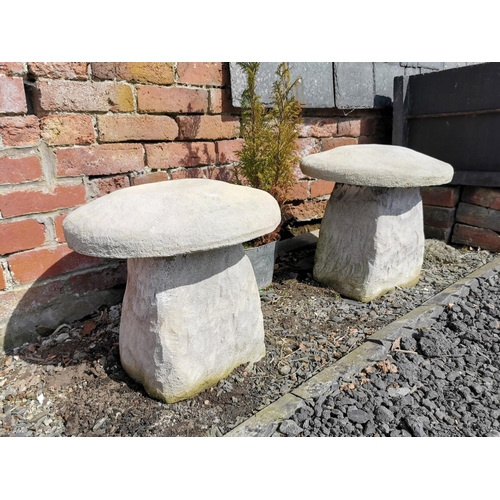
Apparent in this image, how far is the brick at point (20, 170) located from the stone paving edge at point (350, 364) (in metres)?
1.55

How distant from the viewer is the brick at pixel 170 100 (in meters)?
2.38

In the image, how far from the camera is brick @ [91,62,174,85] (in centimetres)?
220

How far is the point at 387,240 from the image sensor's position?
2.46 metres

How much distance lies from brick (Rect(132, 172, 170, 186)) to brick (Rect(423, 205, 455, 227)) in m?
2.37

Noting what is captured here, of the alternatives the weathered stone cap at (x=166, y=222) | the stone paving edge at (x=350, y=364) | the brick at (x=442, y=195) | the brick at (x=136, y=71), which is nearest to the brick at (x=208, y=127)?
the brick at (x=136, y=71)

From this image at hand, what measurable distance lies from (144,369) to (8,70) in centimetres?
152

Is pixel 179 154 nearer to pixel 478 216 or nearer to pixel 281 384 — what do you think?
pixel 281 384

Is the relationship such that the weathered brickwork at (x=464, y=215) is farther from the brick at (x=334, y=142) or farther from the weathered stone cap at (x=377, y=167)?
the weathered stone cap at (x=377, y=167)

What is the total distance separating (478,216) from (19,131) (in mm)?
3328

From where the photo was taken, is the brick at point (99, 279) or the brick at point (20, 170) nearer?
the brick at point (20, 170)

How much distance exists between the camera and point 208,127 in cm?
272

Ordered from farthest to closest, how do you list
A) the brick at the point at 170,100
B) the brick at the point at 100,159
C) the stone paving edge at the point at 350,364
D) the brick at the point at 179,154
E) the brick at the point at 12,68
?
the brick at the point at 179,154, the brick at the point at 170,100, the brick at the point at 100,159, the brick at the point at 12,68, the stone paving edge at the point at 350,364

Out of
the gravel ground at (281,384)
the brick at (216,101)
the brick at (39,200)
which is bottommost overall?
the gravel ground at (281,384)
